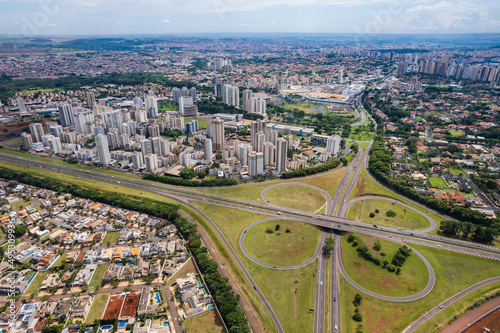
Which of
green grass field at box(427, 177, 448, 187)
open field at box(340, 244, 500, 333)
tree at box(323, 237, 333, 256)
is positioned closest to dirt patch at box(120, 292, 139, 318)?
open field at box(340, 244, 500, 333)

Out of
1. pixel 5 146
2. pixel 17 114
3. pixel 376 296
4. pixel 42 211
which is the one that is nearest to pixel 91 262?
pixel 42 211

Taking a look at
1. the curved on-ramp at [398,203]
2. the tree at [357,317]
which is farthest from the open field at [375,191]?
the tree at [357,317]

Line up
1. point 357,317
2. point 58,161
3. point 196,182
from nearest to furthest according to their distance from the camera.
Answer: point 357,317 < point 196,182 < point 58,161

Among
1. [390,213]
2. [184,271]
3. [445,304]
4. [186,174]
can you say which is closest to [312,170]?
[390,213]

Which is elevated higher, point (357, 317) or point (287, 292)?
point (357, 317)

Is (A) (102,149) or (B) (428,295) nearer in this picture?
(B) (428,295)

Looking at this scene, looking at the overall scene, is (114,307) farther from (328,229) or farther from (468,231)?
(468,231)

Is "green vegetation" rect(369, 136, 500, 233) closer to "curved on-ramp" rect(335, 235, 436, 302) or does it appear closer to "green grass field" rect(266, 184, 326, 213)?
"curved on-ramp" rect(335, 235, 436, 302)
